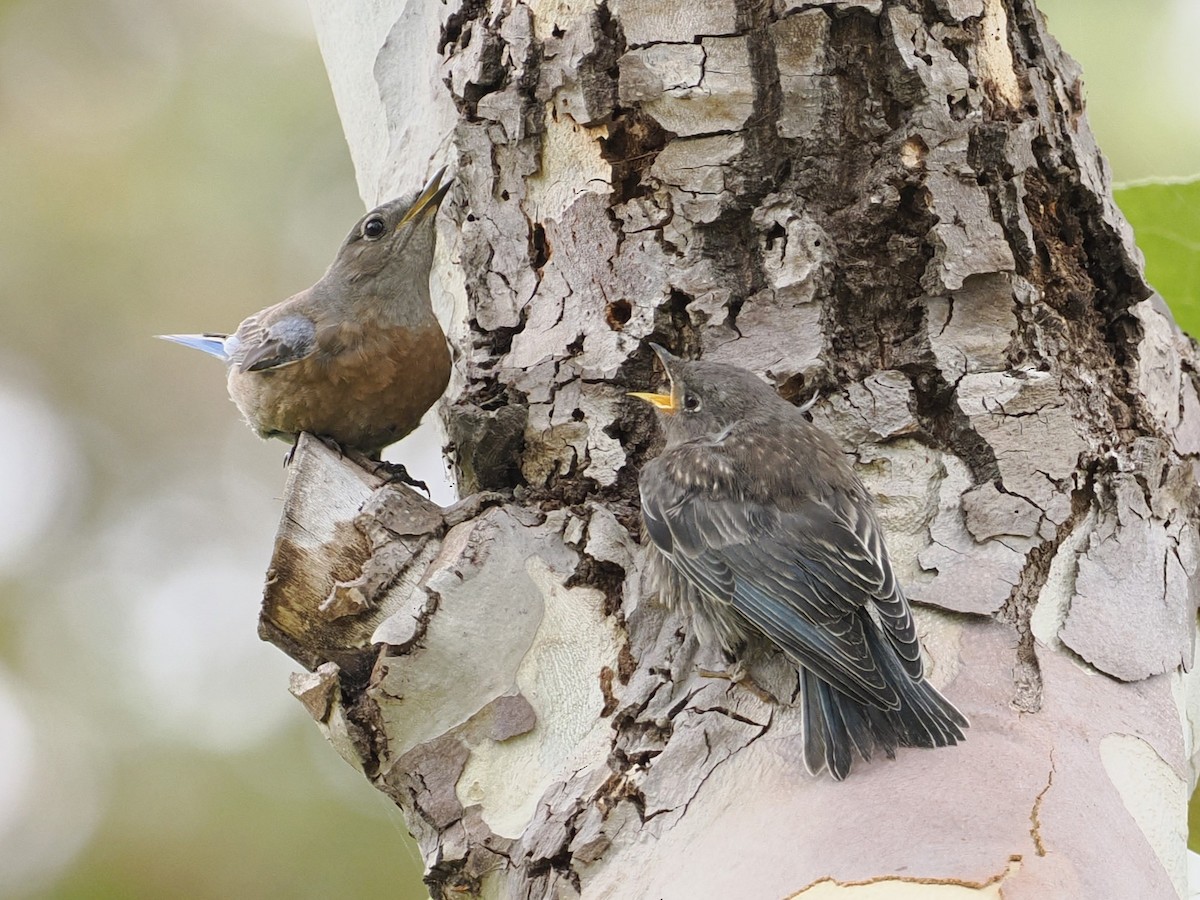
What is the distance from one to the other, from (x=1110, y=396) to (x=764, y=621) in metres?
0.97

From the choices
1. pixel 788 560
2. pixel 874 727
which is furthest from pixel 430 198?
pixel 874 727

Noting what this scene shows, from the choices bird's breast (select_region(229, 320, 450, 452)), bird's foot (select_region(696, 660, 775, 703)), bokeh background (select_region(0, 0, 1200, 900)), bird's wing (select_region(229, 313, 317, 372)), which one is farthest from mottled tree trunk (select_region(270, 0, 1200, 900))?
bokeh background (select_region(0, 0, 1200, 900))

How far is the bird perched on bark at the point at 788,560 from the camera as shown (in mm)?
2111

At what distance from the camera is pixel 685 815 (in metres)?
2.12

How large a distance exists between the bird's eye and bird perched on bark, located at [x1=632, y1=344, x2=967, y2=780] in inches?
48.6

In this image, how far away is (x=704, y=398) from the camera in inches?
115

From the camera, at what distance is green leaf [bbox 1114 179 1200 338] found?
3.17m

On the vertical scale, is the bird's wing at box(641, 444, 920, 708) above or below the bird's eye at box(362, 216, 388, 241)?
below

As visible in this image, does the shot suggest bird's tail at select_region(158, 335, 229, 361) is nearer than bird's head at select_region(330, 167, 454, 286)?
No

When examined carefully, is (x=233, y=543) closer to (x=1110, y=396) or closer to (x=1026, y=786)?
(x=1110, y=396)

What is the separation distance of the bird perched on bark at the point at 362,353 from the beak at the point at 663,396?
3.29 ft

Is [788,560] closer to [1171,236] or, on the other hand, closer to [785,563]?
[785,563]

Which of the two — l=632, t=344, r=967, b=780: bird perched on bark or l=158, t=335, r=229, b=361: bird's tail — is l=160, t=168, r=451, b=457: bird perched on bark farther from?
l=632, t=344, r=967, b=780: bird perched on bark

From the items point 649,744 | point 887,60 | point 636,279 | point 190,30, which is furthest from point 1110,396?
point 190,30
